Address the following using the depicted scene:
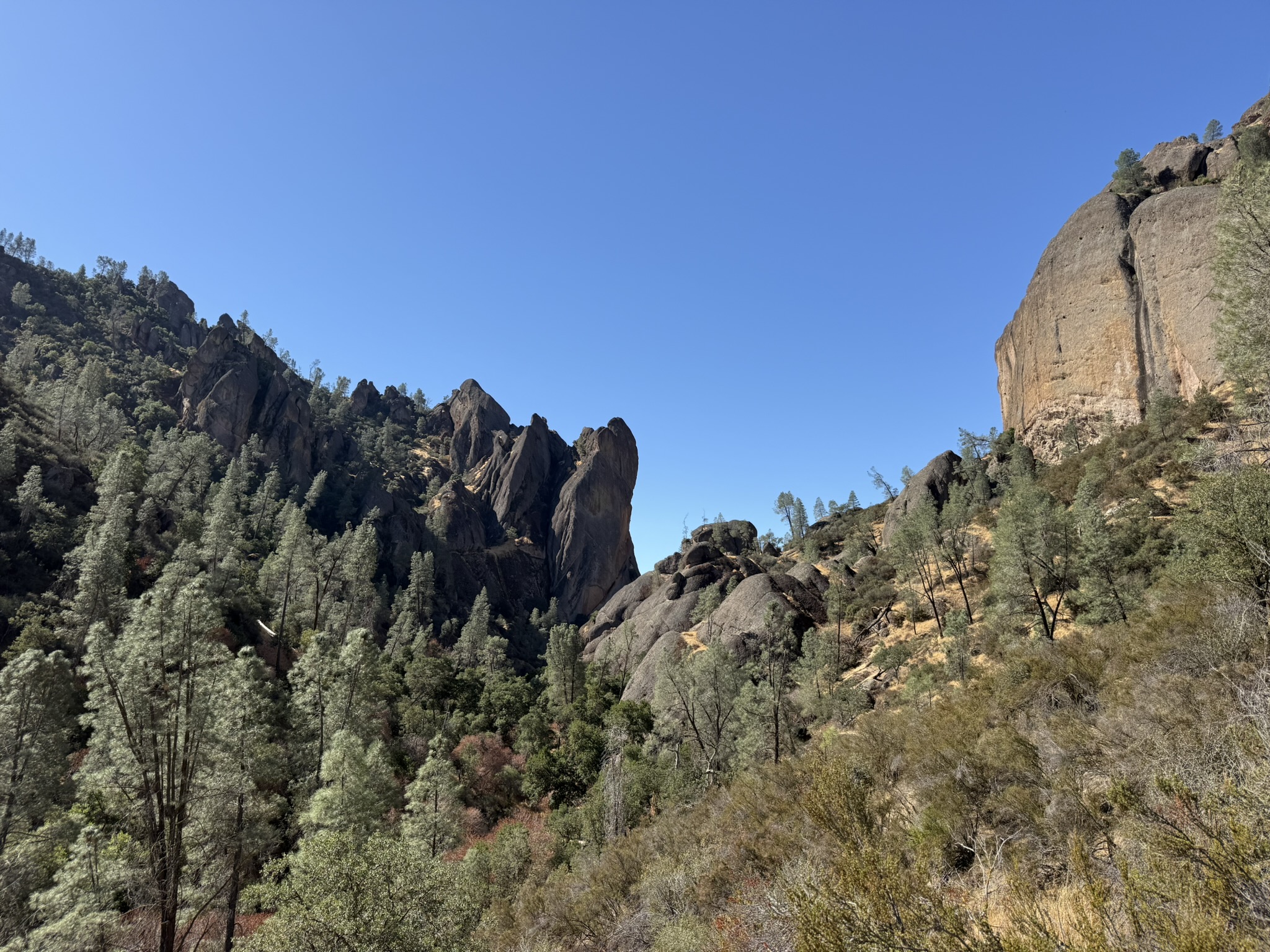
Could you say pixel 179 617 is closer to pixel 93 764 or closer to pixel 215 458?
pixel 93 764

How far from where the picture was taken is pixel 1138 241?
4950cm

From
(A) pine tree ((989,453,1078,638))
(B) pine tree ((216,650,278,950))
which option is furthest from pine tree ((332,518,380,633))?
(A) pine tree ((989,453,1078,638))

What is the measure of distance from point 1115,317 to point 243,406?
12641 centimetres

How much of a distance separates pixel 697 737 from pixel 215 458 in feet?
292

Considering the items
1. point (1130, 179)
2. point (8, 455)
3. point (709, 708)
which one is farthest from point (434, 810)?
point (1130, 179)

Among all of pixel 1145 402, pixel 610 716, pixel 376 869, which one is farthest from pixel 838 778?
pixel 1145 402

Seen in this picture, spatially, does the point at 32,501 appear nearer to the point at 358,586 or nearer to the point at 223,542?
the point at 223,542

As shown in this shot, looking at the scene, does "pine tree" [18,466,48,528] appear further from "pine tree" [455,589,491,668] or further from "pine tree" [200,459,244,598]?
"pine tree" [455,589,491,668]

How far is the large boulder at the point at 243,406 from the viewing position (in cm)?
9594

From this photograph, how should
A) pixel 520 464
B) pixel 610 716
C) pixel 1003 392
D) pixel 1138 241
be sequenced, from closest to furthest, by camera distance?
1. pixel 610 716
2. pixel 1138 241
3. pixel 1003 392
4. pixel 520 464

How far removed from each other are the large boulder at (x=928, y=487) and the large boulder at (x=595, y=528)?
59148 mm

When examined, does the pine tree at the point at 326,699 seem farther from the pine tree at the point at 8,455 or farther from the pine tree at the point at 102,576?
the pine tree at the point at 8,455

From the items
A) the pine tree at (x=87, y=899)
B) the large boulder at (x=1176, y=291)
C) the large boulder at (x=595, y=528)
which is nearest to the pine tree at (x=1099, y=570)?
the large boulder at (x=1176, y=291)

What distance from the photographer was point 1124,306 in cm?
4916
